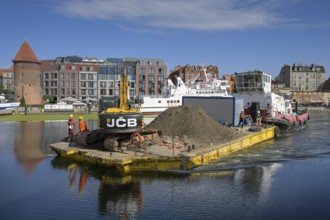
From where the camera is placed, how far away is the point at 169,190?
39.8ft

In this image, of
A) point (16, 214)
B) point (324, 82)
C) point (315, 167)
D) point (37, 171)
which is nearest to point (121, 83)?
point (37, 171)

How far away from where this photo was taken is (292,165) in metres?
17.0

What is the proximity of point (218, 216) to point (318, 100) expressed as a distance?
121 meters

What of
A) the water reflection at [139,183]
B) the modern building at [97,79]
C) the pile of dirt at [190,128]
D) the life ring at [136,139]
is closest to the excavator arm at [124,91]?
the life ring at [136,139]

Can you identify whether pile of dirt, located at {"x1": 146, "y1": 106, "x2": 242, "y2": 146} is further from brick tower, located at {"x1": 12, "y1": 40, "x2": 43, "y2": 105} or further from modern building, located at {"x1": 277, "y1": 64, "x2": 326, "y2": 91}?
modern building, located at {"x1": 277, "y1": 64, "x2": 326, "y2": 91}

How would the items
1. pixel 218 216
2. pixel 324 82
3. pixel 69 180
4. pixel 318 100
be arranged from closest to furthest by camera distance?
1. pixel 218 216
2. pixel 69 180
3. pixel 318 100
4. pixel 324 82

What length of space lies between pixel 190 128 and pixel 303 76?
12528 centimetres

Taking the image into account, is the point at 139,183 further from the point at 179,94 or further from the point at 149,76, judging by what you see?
the point at 149,76

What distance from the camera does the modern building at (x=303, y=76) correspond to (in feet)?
436

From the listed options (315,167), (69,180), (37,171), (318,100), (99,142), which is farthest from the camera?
(318,100)

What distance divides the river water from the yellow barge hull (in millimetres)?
380

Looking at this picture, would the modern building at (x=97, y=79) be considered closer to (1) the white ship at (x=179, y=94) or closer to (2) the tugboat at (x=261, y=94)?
(1) the white ship at (x=179, y=94)

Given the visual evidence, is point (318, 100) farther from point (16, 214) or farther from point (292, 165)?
point (16, 214)

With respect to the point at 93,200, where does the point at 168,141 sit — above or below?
above
